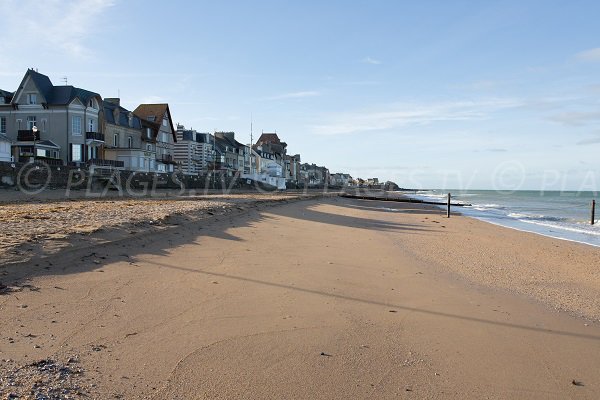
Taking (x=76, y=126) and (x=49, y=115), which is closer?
(x=49, y=115)

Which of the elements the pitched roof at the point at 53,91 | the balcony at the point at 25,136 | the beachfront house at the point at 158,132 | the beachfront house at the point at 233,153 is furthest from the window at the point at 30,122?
the beachfront house at the point at 233,153

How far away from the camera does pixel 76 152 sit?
136ft

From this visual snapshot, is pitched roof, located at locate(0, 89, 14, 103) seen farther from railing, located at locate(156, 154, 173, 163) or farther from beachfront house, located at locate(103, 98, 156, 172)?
railing, located at locate(156, 154, 173, 163)

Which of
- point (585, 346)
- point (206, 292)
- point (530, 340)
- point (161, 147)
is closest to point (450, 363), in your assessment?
point (530, 340)

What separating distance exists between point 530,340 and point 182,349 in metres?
3.62

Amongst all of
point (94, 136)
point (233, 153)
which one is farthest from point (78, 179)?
point (233, 153)

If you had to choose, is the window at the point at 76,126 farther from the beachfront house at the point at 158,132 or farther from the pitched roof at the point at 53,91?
the beachfront house at the point at 158,132

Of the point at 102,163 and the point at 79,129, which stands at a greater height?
the point at 79,129

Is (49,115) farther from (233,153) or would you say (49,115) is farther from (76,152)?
(233,153)

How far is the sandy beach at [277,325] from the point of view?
11.6 feet

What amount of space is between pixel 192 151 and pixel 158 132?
45.0 feet

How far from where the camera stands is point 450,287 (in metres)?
7.37

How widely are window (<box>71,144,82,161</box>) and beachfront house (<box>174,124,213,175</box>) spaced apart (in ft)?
89.1

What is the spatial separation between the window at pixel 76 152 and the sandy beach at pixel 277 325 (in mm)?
36354
